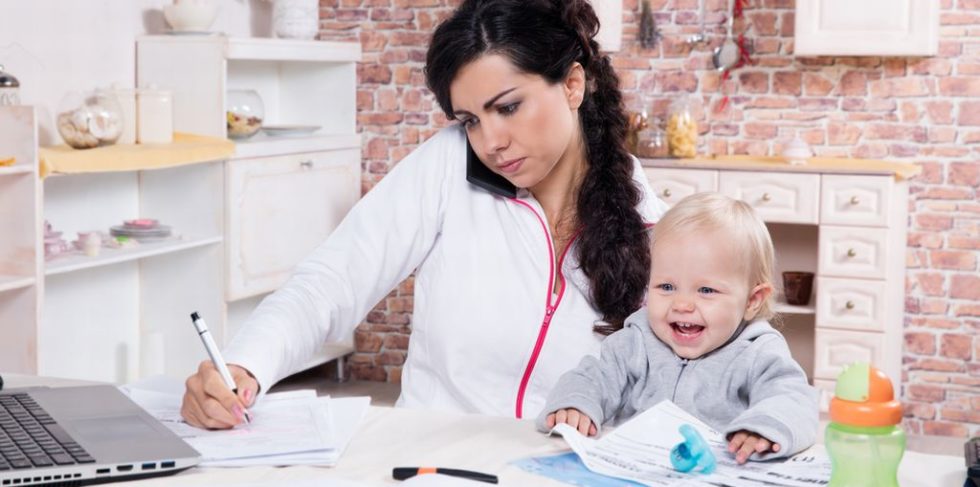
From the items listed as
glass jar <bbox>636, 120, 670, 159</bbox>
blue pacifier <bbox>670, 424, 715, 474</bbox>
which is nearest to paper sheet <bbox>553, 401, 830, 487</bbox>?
blue pacifier <bbox>670, 424, 715, 474</bbox>

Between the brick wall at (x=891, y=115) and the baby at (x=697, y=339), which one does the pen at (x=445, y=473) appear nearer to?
the baby at (x=697, y=339)

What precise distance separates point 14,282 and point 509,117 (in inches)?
76.0

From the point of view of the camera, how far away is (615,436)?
61.5 inches

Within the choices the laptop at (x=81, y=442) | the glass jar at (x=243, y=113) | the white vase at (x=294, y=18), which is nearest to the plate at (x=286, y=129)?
the glass jar at (x=243, y=113)

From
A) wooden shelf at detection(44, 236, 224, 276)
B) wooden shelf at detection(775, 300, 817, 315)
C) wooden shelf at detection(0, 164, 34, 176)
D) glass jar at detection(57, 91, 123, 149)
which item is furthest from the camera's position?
wooden shelf at detection(775, 300, 817, 315)

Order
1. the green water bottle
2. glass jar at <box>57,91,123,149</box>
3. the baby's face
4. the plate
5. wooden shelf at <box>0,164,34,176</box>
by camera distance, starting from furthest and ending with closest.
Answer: the plate → glass jar at <box>57,91,123,149</box> → wooden shelf at <box>0,164,34,176</box> → the baby's face → the green water bottle

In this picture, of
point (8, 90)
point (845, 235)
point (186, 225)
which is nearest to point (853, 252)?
point (845, 235)

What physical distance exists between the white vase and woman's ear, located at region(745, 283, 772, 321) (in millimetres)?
3402

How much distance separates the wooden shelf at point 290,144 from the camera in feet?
14.5

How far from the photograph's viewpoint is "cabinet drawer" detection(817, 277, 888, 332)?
450cm

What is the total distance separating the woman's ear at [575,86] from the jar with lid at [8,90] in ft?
6.36

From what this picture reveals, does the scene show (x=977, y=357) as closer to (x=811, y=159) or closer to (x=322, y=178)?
(x=811, y=159)

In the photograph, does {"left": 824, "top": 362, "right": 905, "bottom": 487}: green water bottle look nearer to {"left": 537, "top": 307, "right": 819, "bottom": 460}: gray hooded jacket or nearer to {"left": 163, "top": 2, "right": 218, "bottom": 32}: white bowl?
{"left": 537, "top": 307, "right": 819, "bottom": 460}: gray hooded jacket

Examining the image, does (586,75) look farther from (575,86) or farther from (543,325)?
(543,325)
